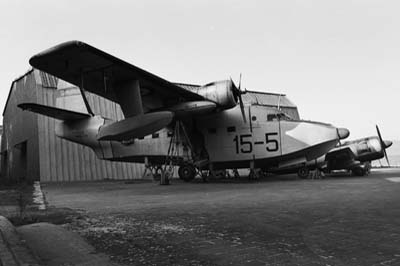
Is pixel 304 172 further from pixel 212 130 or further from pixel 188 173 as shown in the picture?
pixel 188 173

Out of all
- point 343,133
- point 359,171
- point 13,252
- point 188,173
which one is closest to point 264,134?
point 343,133

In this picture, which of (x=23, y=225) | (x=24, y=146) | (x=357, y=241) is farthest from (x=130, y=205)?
(x=24, y=146)

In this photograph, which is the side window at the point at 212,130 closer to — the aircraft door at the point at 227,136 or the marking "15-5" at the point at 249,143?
the aircraft door at the point at 227,136

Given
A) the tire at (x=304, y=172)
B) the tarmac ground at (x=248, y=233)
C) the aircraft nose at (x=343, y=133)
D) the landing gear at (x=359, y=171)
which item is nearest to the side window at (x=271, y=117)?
the aircraft nose at (x=343, y=133)

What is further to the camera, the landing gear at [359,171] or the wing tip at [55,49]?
the landing gear at [359,171]

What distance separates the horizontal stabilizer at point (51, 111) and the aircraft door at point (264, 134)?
9098mm

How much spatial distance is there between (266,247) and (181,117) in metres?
12.5

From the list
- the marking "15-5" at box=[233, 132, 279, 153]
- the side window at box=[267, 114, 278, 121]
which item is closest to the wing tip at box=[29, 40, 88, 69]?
the marking "15-5" at box=[233, 132, 279, 153]

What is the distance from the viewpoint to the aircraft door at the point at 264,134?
17.0 meters

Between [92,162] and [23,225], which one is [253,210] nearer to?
[23,225]

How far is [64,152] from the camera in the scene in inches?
958

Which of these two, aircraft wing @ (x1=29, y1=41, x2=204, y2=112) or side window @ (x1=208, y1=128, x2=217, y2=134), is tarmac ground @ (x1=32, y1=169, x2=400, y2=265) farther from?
side window @ (x1=208, y1=128, x2=217, y2=134)

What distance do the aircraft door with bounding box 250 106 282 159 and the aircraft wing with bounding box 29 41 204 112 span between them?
3103 mm

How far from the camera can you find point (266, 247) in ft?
13.3
